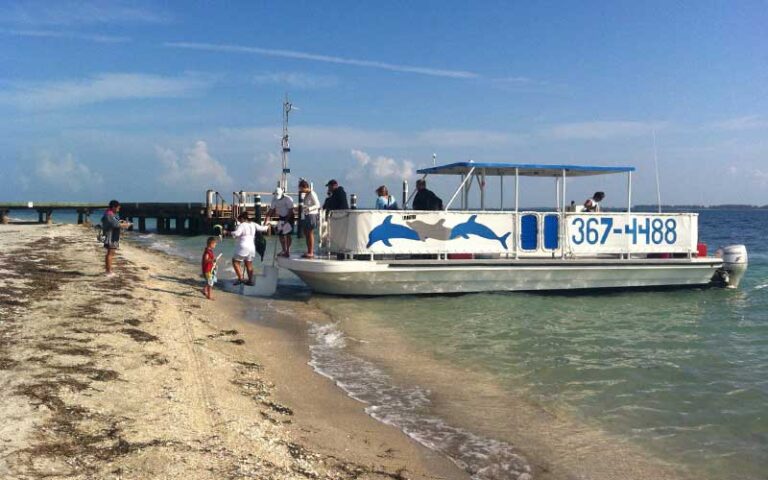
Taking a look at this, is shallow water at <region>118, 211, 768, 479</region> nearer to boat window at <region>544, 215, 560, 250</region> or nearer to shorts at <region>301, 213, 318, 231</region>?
boat window at <region>544, 215, 560, 250</region>

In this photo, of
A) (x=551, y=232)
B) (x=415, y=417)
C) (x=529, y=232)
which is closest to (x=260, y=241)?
(x=529, y=232)

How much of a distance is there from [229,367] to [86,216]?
47.5 meters

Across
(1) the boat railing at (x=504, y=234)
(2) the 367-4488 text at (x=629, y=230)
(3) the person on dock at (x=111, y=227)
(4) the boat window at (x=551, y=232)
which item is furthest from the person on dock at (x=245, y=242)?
(2) the 367-4488 text at (x=629, y=230)

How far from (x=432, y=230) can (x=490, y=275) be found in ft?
5.58

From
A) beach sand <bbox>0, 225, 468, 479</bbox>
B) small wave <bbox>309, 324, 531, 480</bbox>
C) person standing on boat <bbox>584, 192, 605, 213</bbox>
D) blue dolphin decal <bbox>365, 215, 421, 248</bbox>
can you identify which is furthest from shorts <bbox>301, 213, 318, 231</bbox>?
person standing on boat <bbox>584, 192, 605, 213</bbox>

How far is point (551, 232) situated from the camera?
14.4 metres

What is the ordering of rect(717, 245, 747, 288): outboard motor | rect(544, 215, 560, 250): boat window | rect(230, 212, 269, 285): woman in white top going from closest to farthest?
rect(230, 212, 269, 285): woman in white top, rect(544, 215, 560, 250): boat window, rect(717, 245, 747, 288): outboard motor

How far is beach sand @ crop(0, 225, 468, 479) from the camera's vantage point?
4.11 metres

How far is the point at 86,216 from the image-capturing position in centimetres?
4916

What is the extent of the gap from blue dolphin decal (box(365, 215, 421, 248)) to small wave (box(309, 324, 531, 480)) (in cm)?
440

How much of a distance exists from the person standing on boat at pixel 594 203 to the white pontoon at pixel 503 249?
536 millimetres

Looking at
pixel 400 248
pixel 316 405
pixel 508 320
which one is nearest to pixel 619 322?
pixel 508 320

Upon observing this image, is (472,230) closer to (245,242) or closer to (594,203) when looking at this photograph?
(594,203)

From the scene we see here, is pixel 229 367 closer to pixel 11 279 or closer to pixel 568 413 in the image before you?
pixel 568 413
